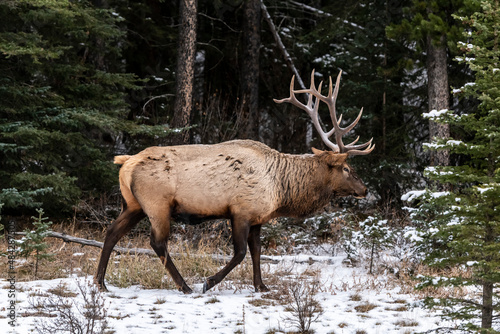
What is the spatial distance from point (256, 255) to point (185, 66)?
651 centimetres

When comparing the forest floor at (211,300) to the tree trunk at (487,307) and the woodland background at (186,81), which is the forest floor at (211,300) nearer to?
the tree trunk at (487,307)

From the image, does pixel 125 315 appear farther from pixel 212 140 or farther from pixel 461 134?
pixel 461 134

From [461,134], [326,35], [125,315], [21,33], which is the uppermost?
[326,35]

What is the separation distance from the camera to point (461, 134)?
12.4 meters

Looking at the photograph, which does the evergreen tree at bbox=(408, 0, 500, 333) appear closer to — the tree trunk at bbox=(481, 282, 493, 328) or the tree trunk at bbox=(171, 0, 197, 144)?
the tree trunk at bbox=(481, 282, 493, 328)

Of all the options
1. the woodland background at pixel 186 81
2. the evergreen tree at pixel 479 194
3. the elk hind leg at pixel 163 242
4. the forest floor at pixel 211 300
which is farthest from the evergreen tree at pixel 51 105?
the evergreen tree at pixel 479 194

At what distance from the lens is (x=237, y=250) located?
6.97 metres

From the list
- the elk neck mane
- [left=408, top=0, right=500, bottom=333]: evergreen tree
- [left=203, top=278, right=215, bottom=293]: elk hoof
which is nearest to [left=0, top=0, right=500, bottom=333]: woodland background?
[left=408, top=0, right=500, bottom=333]: evergreen tree

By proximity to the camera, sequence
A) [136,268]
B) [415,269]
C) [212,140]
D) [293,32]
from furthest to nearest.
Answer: [293,32]
[212,140]
[415,269]
[136,268]

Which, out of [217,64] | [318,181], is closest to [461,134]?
[318,181]

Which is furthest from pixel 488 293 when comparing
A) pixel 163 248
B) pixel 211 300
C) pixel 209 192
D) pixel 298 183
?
pixel 163 248

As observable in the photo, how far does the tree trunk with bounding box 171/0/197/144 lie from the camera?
41.0 feet

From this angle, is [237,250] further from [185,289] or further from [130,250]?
[130,250]

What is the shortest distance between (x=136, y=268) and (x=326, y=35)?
951 centimetres
